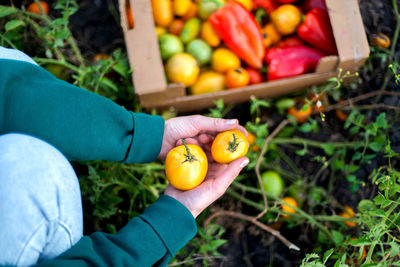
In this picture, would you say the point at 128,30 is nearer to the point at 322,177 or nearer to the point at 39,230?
the point at 39,230

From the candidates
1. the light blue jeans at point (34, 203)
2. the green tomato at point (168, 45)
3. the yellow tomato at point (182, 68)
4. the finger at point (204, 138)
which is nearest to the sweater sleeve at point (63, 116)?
the light blue jeans at point (34, 203)

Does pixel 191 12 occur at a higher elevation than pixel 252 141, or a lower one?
higher

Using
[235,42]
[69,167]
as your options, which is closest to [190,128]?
[69,167]

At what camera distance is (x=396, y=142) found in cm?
179

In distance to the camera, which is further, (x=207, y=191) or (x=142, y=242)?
(x=207, y=191)

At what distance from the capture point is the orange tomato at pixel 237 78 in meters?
1.72

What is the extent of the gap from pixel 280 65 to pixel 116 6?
3.85 feet

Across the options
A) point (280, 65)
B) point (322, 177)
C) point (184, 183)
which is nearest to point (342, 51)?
point (280, 65)

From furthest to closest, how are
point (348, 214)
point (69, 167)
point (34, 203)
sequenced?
point (348, 214) → point (69, 167) → point (34, 203)

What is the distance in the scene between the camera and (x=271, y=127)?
199 cm

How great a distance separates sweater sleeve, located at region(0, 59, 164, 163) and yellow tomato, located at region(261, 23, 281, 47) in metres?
1.04

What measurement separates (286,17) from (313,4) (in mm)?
170

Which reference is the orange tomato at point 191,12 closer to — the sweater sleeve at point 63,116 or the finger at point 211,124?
the finger at point 211,124

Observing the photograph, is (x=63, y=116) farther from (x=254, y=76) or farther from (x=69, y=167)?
(x=254, y=76)
